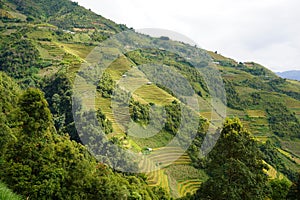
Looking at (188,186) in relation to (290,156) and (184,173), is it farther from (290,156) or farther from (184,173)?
(290,156)

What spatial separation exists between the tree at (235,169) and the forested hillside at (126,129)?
36mm

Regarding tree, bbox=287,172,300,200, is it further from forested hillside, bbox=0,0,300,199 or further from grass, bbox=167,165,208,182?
grass, bbox=167,165,208,182

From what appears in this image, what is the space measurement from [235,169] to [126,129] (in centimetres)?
2697

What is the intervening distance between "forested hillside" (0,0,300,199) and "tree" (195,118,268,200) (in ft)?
0.12

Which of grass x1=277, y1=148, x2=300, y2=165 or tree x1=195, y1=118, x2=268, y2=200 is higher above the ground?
tree x1=195, y1=118, x2=268, y2=200

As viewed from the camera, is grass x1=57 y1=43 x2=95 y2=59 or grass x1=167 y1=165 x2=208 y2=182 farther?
grass x1=57 y1=43 x2=95 y2=59

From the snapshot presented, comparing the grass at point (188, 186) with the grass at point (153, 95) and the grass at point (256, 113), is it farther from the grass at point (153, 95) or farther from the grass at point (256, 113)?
the grass at point (256, 113)

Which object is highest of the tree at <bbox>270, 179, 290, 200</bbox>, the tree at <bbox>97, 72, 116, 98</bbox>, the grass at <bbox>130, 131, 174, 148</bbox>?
the tree at <bbox>270, 179, 290, 200</bbox>

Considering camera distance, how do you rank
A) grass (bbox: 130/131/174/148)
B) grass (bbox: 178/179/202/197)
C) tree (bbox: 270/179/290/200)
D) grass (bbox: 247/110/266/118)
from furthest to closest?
grass (bbox: 247/110/266/118) < grass (bbox: 130/131/174/148) < grass (bbox: 178/179/202/197) < tree (bbox: 270/179/290/200)

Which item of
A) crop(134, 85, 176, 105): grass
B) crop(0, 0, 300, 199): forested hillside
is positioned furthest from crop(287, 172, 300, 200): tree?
crop(134, 85, 176, 105): grass

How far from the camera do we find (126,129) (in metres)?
36.3

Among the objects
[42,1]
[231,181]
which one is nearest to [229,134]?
[231,181]

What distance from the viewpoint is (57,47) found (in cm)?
5903

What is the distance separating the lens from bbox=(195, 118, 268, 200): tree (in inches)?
394
